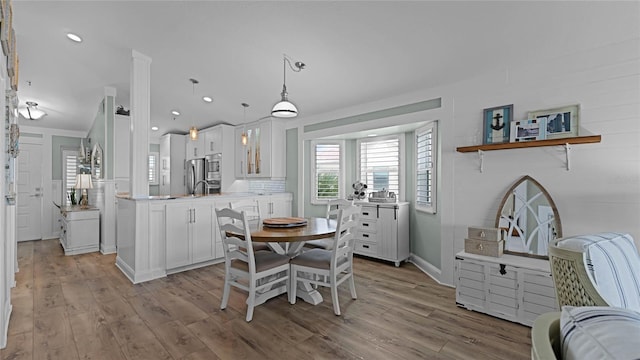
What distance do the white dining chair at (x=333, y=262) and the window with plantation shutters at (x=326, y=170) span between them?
2155 mm

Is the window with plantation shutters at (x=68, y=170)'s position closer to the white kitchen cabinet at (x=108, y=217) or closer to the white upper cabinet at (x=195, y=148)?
the white kitchen cabinet at (x=108, y=217)

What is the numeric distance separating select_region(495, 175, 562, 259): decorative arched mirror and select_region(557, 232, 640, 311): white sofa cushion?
1514 millimetres

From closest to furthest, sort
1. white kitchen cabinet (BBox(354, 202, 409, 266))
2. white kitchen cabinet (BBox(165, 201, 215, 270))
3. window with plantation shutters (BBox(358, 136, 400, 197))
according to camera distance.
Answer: white kitchen cabinet (BBox(165, 201, 215, 270)) < white kitchen cabinet (BBox(354, 202, 409, 266)) < window with plantation shutters (BBox(358, 136, 400, 197))

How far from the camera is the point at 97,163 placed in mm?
5578

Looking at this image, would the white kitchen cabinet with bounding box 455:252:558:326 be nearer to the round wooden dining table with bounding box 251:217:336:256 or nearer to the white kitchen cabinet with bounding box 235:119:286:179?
the round wooden dining table with bounding box 251:217:336:256

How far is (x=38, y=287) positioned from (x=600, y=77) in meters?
5.94

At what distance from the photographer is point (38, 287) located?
10.9 ft

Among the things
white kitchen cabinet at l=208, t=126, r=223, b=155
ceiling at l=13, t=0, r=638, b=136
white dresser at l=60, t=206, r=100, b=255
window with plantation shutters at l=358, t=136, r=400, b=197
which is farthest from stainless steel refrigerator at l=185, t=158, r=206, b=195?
window with plantation shutters at l=358, t=136, r=400, b=197

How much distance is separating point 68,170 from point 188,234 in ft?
15.7

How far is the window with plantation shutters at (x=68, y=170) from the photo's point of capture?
6527 mm

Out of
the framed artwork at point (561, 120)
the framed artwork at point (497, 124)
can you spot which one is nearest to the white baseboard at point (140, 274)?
the framed artwork at point (497, 124)

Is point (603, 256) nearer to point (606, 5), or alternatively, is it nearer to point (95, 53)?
point (606, 5)

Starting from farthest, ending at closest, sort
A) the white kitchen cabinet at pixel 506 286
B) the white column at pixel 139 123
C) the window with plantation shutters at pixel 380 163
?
the window with plantation shutters at pixel 380 163, the white column at pixel 139 123, the white kitchen cabinet at pixel 506 286

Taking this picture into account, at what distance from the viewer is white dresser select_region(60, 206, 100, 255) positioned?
4.83 metres
